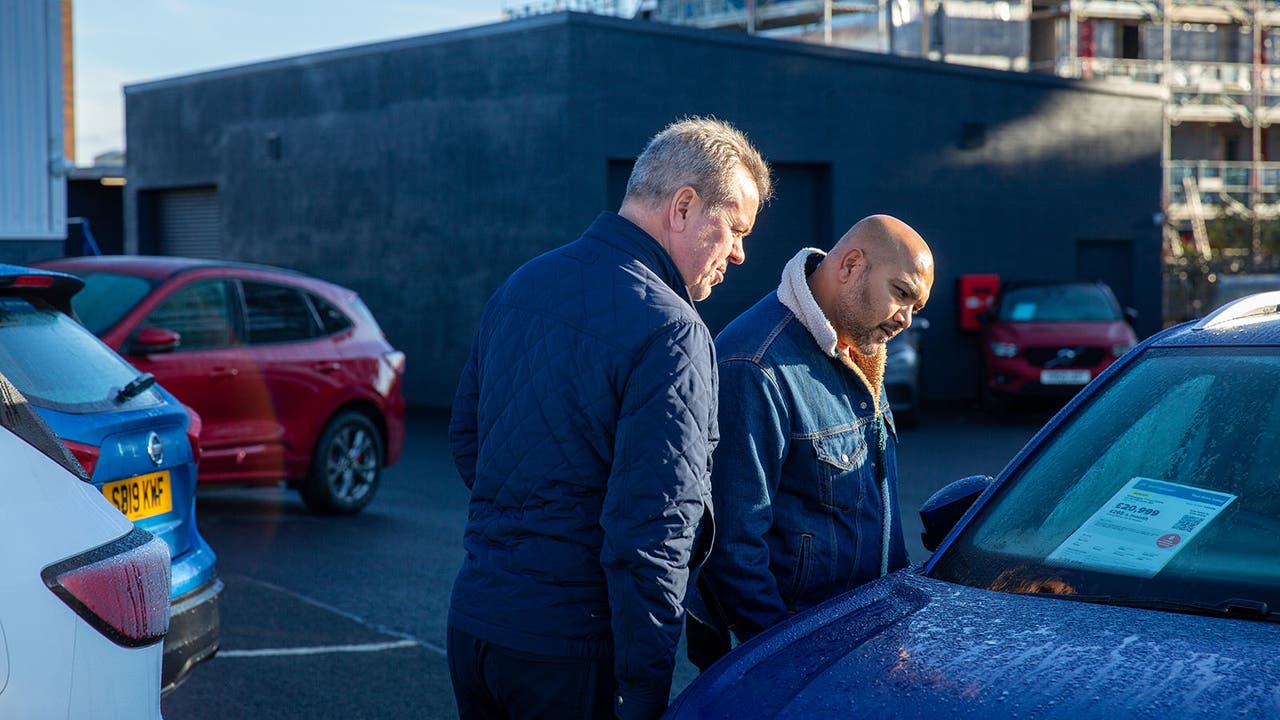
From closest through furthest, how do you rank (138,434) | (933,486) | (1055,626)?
(1055,626) < (138,434) < (933,486)

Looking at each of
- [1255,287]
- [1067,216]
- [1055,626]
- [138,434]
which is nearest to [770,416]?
[1055,626]

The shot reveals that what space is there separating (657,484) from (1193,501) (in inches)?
46.8

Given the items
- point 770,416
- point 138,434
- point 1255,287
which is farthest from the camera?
point 1255,287

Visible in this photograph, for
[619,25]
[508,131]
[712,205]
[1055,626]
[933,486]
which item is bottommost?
[933,486]

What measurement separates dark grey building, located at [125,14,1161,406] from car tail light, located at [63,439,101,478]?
1229cm

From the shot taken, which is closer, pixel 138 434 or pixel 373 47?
pixel 138 434

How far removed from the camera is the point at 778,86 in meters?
18.8

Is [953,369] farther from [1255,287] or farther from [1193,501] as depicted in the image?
[1193,501]

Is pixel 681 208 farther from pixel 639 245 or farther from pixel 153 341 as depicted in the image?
pixel 153 341

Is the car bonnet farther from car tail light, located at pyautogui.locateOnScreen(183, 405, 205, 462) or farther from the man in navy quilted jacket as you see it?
car tail light, located at pyautogui.locateOnScreen(183, 405, 205, 462)

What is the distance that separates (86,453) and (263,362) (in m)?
4.75

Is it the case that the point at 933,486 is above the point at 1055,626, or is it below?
below

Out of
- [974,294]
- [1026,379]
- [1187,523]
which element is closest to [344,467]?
[1187,523]

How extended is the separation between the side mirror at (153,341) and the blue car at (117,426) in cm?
324
